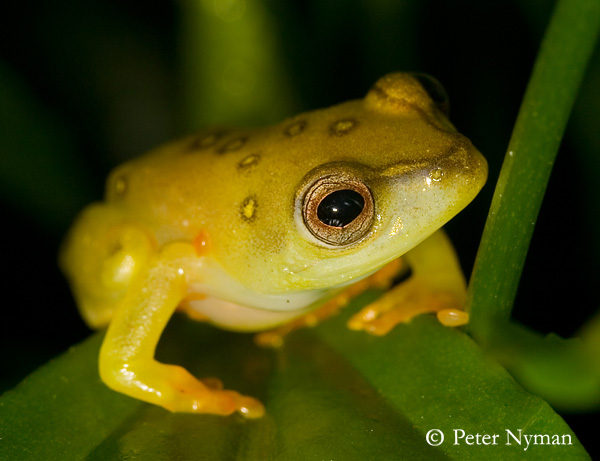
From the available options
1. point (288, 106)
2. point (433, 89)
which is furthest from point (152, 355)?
point (288, 106)

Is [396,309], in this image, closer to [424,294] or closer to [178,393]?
[424,294]

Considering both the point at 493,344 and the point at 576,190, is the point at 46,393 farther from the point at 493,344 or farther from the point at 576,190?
the point at 576,190

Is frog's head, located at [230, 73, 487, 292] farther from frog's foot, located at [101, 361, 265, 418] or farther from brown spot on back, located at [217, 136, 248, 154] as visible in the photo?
frog's foot, located at [101, 361, 265, 418]

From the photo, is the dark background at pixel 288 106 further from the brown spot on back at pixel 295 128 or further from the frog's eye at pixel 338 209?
the frog's eye at pixel 338 209

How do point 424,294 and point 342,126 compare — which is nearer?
point 342,126

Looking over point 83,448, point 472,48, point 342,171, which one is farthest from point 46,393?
point 472,48
